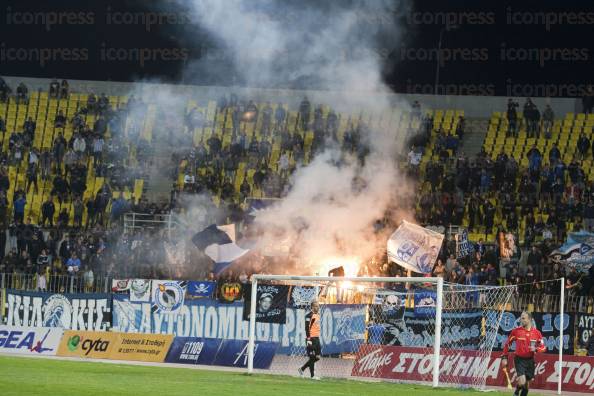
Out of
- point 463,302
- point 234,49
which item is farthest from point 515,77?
point 463,302

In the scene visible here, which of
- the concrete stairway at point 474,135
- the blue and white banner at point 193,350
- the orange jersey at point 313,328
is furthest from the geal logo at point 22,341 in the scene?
the concrete stairway at point 474,135

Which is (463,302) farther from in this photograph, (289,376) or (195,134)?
(195,134)

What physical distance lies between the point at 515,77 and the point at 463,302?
17.3m

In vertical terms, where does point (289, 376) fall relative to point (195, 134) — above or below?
below

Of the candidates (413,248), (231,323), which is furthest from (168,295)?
(413,248)

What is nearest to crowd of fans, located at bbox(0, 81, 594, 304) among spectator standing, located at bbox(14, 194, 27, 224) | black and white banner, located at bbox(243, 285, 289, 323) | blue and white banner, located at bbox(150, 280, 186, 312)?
spectator standing, located at bbox(14, 194, 27, 224)

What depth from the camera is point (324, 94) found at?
135 ft

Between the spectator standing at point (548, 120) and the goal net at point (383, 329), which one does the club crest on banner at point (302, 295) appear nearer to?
the goal net at point (383, 329)

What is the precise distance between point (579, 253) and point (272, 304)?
8.83 m

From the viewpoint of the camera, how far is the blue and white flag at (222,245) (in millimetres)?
31828

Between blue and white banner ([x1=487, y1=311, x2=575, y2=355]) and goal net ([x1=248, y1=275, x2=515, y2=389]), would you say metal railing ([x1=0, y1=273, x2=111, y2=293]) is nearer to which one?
goal net ([x1=248, y1=275, x2=515, y2=389])

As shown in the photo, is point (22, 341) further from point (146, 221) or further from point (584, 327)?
point (584, 327)

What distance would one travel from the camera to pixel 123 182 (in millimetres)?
39812

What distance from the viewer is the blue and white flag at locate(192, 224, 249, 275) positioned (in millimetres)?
31828
